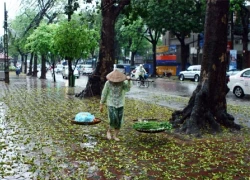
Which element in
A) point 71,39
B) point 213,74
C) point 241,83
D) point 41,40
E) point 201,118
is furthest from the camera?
point 41,40

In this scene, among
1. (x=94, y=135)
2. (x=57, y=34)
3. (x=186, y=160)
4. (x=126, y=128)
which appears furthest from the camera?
(x=57, y=34)

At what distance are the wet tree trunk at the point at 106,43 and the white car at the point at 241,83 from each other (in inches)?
259

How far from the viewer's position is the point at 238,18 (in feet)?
118

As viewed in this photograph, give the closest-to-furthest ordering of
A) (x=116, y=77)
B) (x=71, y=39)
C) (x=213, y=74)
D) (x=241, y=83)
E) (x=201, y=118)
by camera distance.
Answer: (x=116, y=77) < (x=201, y=118) < (x=213, y=74) < (x=241, y=83) < (x=71, y=39)

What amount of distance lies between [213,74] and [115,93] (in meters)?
2.83

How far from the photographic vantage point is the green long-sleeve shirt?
7.96 metres

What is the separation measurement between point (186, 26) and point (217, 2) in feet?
91.8

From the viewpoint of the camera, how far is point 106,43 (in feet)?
56.7

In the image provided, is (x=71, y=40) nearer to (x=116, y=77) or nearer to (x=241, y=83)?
(x=241, y=83)

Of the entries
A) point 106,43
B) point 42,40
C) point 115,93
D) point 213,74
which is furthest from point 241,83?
point 42,40

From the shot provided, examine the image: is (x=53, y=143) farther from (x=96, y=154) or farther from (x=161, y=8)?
(x=161, y=8)

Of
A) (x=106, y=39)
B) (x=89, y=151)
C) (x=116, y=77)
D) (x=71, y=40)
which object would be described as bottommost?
(x=89, y=151)

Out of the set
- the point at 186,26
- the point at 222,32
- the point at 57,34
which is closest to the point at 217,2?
the point at 222,32

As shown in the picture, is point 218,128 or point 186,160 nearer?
point 186,160
